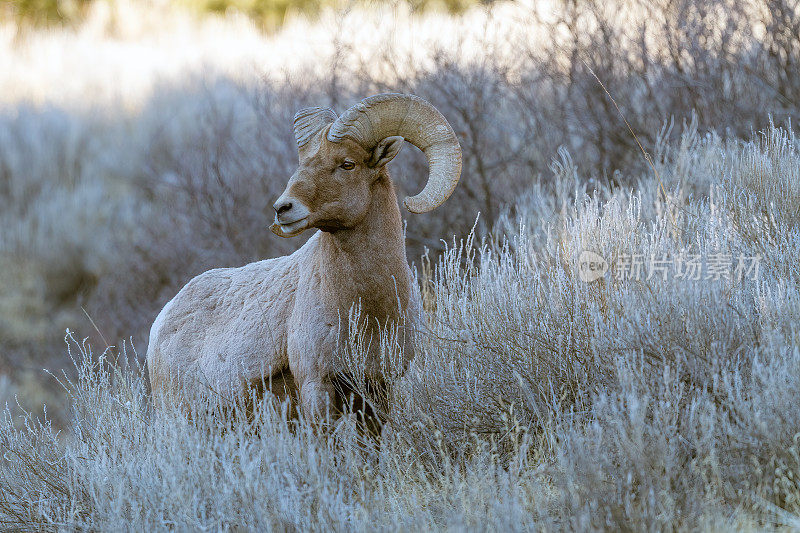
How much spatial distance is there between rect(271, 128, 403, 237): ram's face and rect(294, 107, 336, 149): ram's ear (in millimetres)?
40

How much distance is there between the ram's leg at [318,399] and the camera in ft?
17.7

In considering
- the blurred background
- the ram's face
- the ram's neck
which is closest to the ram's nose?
the ram's face

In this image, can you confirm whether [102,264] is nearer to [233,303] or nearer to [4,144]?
[4,144]

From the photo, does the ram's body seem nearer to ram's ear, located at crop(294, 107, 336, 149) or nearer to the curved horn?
the curved horn

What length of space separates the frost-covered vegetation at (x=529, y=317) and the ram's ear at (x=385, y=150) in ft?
2.70

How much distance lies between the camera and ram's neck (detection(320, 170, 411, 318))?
17.9 feet

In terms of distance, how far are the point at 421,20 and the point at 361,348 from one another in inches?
432

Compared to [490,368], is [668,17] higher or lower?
higher

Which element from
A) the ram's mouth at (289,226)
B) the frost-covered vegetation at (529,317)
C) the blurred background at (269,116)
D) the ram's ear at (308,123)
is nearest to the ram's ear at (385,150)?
the ram's ear at (308,123)

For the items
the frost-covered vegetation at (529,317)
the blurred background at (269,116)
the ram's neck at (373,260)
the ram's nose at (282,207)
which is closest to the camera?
the frost-covered vegetation at (529,317)

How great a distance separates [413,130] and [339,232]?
0.67m

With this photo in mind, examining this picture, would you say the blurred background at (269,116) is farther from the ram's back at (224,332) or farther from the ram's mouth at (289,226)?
the ram's mouth at (289,226)

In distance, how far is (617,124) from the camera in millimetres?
11352

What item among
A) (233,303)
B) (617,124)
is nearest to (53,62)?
(617,124)
